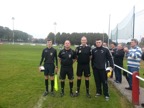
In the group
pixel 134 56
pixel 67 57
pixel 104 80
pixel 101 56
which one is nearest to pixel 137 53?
pixel 134 56

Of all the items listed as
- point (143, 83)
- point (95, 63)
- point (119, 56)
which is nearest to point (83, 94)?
point (95, 63)

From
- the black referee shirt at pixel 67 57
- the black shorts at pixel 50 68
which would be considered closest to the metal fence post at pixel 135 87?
the black referee shirt at pixel 67 57

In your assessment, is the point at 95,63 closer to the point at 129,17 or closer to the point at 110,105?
the point at 110,105

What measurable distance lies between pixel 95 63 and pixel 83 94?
1.29 metres

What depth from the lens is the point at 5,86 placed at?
9883 millimetres

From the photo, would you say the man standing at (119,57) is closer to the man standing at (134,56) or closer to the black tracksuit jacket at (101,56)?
the man standing at (134,56)

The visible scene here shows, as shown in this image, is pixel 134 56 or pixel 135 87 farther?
pixel 134 56

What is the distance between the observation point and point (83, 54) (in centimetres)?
832

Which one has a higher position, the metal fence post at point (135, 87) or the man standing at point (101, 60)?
the man standing at point (101, 60)

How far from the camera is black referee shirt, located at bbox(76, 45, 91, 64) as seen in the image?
27.3ft

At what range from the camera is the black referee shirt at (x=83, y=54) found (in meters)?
8.31

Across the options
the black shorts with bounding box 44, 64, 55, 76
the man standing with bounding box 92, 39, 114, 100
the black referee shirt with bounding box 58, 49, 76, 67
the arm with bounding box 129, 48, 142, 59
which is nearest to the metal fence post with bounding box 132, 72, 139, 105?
the man standing with bounding box 92, 39, 114, 100

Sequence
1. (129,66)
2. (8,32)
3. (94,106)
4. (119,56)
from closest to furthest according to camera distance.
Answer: (94,106) → (129,66) → (119,56) → (8,32)

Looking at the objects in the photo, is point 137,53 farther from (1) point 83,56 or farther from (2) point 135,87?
(1) point 83,56
